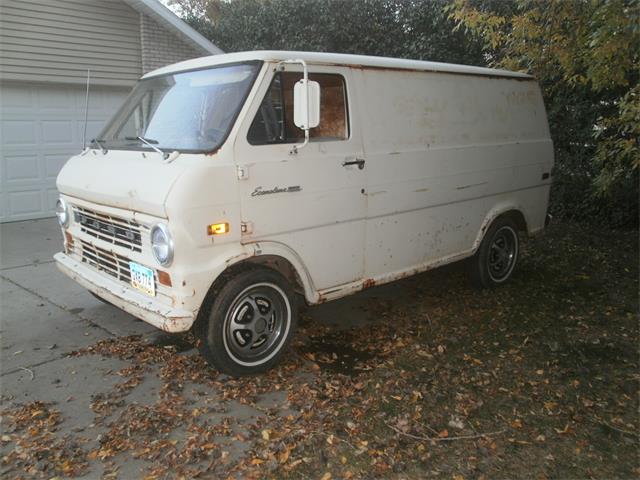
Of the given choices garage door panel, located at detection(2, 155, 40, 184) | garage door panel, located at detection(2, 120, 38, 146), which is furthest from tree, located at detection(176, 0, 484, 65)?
garage door panel, located at detection(2, 155, 40, 184)

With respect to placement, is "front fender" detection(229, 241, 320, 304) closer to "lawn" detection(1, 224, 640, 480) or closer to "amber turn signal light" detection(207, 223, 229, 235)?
"amber turn signal light" detection(207, 223, 229, 235)

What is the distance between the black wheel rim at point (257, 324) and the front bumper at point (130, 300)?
0.40 metres

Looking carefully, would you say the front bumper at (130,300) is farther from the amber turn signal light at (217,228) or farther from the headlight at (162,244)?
the amber turn signal light at (217,228)

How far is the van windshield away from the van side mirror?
0.37m

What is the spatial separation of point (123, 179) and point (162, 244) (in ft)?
2.26

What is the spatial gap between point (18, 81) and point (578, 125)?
9154mm

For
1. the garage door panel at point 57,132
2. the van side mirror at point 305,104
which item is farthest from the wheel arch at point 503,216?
the garage door panel at point 57,132

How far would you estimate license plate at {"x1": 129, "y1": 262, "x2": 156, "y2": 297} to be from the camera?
371 cm

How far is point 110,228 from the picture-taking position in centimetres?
407

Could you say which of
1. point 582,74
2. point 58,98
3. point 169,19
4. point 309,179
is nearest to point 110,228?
point 309,179

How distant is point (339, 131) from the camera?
4.28 metres

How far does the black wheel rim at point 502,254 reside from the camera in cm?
598

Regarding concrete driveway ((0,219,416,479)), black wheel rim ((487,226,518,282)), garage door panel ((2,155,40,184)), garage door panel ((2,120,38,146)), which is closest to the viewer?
concrete driveway ((0,219,416,479))

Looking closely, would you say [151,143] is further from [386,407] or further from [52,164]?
[52,164]
